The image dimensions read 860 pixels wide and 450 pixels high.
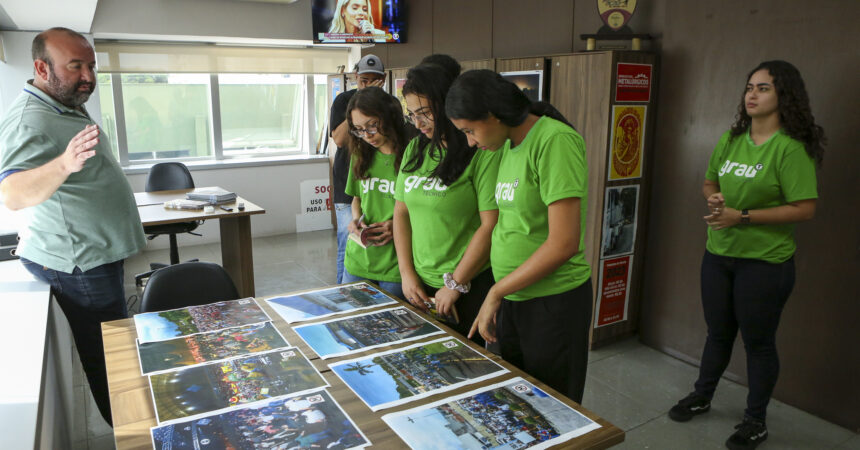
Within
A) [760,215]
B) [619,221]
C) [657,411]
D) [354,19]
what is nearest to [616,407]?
[657,411]

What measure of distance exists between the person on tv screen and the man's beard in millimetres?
3528

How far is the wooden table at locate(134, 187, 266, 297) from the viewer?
A: 3.82 m

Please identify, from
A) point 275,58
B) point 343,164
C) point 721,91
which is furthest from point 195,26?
point 721,91

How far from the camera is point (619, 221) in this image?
338 cm

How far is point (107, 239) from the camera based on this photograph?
2.25m

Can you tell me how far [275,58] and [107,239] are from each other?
4.78 m

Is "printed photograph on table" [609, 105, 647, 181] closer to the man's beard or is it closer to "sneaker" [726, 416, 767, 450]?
"sneaker" [726, 416, 767, 450]

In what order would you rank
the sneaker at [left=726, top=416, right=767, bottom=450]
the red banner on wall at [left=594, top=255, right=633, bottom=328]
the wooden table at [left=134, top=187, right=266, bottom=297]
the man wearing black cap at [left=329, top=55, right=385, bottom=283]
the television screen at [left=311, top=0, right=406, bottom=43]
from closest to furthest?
the sneaker at [left=726, top=416, right=767, bottom=450]
the man wearing black cap at [left=329, top=55, right=385, bottom=283]
the red banner on wall at [left=594, top=255, right=633, bottom=328]
the wooden table at [left=134, top=187, right=266, bottom=297]
the television screen at [left=311, top=0, right=406, bottom=43]

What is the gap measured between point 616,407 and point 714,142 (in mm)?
1520

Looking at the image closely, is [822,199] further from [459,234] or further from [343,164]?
[343,164]

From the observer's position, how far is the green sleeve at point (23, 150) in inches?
79.2

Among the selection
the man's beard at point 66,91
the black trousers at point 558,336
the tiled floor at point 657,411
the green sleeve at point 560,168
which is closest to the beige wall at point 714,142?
the tiled floor at point 657,411

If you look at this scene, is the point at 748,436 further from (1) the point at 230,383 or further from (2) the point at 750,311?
(1) the point at 230,383

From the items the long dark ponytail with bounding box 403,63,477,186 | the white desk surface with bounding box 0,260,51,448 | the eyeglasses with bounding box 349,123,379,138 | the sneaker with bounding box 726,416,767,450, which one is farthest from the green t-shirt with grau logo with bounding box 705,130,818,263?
the white desk surface with bounding box 0,260,51,448
